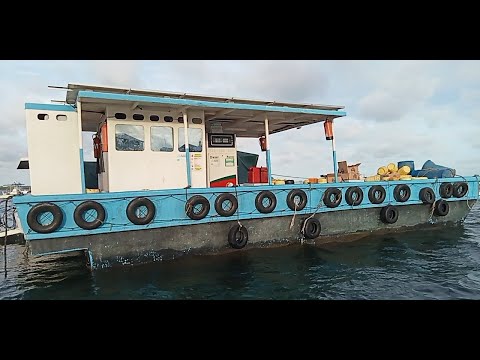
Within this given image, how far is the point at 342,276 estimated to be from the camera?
259 inches

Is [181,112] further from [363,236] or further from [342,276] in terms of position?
[363,236]

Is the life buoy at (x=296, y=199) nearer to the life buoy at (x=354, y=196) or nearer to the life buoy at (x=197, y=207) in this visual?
the life buoy at (x=354, y=196)

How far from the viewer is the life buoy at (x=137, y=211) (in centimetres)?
698

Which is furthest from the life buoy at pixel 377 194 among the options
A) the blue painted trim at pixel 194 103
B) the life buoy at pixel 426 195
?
the blue painted trim at pixel 194 103

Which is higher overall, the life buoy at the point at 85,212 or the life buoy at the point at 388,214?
the life buoy at the point at 85,212

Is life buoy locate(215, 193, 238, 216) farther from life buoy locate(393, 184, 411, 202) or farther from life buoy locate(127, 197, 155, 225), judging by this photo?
life buoy locate(393, 184, 411, 202)

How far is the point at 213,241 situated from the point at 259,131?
5.44 metres

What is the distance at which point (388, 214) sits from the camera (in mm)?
9992

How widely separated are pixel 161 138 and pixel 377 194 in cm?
645

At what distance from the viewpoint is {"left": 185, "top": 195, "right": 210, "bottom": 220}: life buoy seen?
24.6ft

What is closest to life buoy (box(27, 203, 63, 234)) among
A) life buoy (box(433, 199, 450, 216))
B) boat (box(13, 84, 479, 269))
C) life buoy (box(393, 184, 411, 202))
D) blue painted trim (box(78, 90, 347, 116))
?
boat (box(13, 84, 479, 269))

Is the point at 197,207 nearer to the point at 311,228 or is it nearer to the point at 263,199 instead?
the point at 263,199

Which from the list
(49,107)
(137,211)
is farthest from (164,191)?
(49,107)

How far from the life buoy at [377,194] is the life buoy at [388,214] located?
30 centimetres
